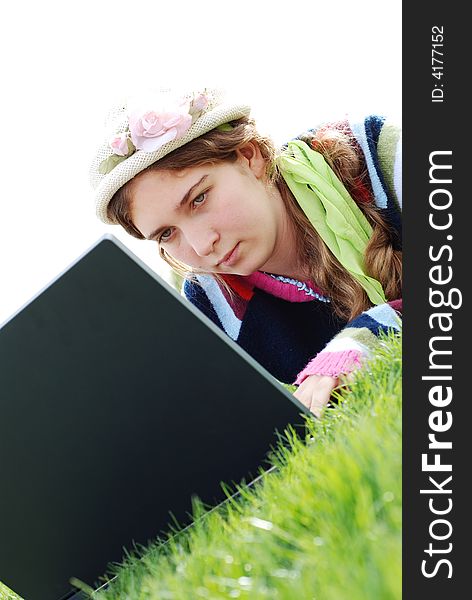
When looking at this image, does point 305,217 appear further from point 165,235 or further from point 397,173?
point 165,235

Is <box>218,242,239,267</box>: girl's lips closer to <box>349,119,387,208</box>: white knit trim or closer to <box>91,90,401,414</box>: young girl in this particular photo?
<box>91,90,401,414</box>: young girl

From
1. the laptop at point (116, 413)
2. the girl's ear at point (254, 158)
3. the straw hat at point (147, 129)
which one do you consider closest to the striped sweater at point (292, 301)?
the girl's ear at point (254, 158)

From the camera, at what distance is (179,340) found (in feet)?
3.02

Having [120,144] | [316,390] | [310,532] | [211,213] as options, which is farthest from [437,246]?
[120,144]

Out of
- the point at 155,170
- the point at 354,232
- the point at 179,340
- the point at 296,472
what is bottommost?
the point at 296,472

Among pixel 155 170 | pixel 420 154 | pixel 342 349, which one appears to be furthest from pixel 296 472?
pixel 155 170

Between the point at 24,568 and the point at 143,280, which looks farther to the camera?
the point at 24,568

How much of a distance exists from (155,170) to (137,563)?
2.88ft

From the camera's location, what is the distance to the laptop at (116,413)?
3.00 ft

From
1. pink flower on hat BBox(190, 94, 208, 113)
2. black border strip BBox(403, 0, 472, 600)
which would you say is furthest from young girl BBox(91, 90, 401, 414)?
black border strip BBox(403, 0, 472, 600)

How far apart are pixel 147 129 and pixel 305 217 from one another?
0.47 meters

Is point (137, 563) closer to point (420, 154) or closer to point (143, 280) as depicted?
point (143, 280)

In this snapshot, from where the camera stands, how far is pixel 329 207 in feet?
6.05

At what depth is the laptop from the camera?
0.92 m
